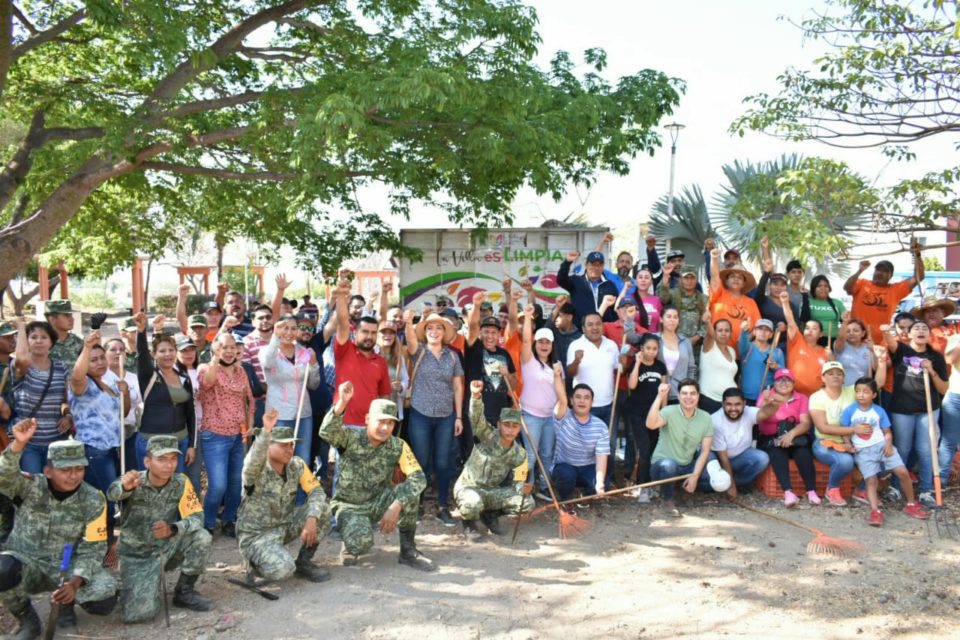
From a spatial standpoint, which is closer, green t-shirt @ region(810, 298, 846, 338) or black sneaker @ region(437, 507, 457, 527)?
black sneaker @ region(437, 507, 457, 527)

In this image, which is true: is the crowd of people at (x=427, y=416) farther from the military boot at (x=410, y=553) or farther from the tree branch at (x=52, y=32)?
the tree branch at (x=52, y=32)

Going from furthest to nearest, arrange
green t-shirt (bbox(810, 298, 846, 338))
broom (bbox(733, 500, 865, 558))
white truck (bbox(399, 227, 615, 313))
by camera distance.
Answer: white truck (bbox(399, 227, 615, 313)) < green t-shirt (bbox(810, 298, 846, 338)) < broom (bbox(733, 500, 865, 558))

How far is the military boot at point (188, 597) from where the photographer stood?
197 inches

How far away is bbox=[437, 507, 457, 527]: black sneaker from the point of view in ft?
22.4

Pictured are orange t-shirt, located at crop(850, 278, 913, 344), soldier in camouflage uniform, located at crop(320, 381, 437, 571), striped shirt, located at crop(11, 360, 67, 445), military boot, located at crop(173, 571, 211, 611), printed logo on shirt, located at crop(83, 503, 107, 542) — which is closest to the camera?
printed logo on shirt, located at crop(83, 503, 107, 542)

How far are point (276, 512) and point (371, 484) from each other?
2.54 feet

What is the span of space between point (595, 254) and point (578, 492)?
2.61m

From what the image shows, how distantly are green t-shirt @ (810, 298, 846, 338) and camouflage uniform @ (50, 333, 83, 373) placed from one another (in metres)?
7.38

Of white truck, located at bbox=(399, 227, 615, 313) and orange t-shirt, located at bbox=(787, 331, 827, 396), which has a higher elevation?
white truck, located at bbox=(399, 227, 615, 313)

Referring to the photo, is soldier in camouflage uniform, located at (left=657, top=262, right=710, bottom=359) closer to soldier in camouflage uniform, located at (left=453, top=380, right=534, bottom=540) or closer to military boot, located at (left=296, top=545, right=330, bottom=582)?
soldier in camouflage uniform, located at (left=453, top=380, right=534, bottom=540)

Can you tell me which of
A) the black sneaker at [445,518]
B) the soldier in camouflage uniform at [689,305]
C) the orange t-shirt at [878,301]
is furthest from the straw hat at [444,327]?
the orange t-shirt at [878,301]

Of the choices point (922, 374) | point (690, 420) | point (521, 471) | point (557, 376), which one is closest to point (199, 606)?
point (521, 471)

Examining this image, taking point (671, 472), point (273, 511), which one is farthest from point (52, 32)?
point (671, 472)

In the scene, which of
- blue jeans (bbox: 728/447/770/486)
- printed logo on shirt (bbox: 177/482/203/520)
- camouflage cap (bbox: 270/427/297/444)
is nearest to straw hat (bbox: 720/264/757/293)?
blue jeans (bbox: 728/447/770/486)
